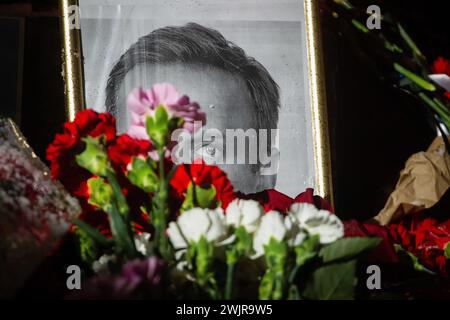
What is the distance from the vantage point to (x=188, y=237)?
0.38 m

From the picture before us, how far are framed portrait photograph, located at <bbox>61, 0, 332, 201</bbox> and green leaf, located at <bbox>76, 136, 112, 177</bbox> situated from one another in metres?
0.26

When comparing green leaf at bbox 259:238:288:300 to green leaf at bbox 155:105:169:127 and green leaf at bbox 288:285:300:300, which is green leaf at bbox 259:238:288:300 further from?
green leaf at bbox 155:105:169:127

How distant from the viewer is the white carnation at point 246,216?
39cm

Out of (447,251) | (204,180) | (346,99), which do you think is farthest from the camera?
(346,99)

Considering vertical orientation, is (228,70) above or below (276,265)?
above

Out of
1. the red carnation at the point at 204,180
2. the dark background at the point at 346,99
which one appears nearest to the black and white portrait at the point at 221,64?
the dark background at the point at 346,99

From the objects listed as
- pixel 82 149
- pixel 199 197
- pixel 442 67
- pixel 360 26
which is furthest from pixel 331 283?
pixel 442 67

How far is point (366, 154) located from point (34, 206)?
638 mm

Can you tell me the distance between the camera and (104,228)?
47 centimetres

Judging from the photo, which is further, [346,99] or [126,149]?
[346,99]

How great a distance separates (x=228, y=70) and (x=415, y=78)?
0.25m

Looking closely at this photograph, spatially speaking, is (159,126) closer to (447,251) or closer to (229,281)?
(229,281)

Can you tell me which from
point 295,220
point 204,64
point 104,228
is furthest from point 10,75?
point 295,220

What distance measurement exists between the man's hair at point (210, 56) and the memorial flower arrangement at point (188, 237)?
0.89 feet
